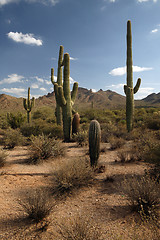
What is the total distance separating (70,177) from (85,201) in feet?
2.56

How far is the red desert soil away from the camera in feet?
9.71

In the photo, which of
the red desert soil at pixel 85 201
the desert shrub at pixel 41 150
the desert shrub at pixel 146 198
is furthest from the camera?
the desert shrub at pixel 41 150

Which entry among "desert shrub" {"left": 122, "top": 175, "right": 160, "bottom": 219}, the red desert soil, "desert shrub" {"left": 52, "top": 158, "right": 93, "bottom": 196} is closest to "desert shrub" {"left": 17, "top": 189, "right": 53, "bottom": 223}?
the red desert soil

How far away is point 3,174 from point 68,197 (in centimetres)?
260

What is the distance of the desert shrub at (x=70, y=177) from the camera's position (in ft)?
14.3

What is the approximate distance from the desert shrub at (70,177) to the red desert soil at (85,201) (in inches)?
9.6

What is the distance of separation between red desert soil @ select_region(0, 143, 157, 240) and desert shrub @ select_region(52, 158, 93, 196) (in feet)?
0.80

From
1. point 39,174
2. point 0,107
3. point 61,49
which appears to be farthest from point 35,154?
point 0,107

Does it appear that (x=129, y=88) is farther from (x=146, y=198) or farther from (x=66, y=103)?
(x=146, y=198)

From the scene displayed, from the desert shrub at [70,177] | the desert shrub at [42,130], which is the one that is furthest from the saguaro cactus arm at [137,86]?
the desert shrub at [70,177]

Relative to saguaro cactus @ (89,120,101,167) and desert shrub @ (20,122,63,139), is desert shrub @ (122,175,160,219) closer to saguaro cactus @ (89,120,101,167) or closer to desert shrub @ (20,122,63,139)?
saguaro cactus @ (89,120,101,167)

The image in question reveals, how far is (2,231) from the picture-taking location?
2895mm

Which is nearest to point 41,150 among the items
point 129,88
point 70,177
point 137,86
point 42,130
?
point 70,177

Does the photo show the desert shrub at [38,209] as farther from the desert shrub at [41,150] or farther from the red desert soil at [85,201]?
the desert shrub at [41,150]
